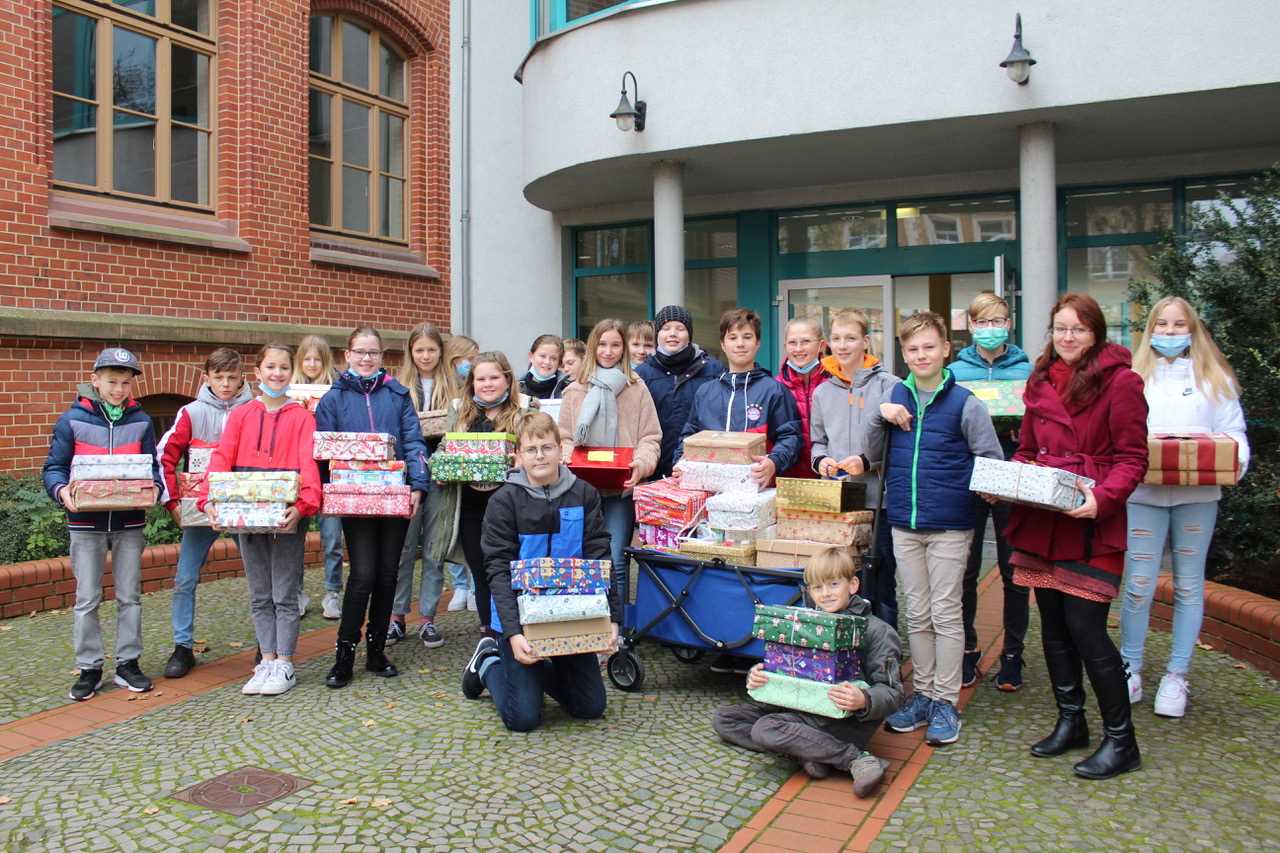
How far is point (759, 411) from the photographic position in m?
5.57

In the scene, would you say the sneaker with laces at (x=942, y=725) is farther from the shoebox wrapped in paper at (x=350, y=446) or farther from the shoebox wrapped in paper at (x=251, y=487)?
the shoebox wrapped in paper at (x=251, y=487)

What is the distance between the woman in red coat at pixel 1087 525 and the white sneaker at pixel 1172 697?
2.58 ft

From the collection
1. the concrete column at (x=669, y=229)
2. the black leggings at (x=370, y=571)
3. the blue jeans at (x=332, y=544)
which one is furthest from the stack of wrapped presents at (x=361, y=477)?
the concrete column at (x=669, y=229)

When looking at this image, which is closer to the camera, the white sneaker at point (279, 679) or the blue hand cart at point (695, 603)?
the blue hand cart at point (695, 603)

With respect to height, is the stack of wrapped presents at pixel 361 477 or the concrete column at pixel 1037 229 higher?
the concrete column at pixel 1037 229

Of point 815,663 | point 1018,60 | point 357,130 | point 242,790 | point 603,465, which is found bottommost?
point 242,790

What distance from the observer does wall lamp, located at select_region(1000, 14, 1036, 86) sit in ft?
28.5

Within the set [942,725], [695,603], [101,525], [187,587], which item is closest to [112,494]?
[101,525]

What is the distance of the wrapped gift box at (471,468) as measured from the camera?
17.8 feet

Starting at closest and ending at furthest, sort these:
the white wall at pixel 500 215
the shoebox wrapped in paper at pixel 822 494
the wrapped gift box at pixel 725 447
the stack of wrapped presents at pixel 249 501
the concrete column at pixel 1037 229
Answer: the shoebox wrapped in paper at pixel 822 494 → the stack of wrapped presents at pixel 249 501 → the wrapped gift box at pixel 725 447 → the concrete column at pixel 1037 229 → the white wall at pixel 500 215

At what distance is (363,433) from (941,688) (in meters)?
3.18

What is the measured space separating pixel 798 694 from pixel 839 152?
7561 mm

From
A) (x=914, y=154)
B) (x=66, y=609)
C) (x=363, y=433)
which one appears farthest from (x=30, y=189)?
(x=914, y=154)

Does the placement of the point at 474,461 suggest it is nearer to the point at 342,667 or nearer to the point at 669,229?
the point at 342,667
